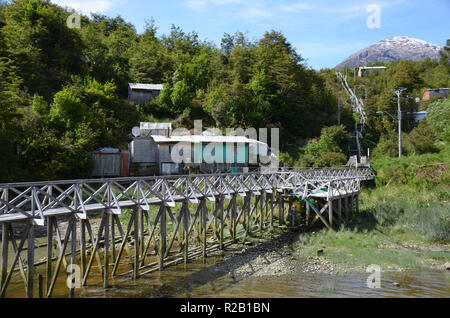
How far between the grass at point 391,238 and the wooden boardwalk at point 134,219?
1650 mm

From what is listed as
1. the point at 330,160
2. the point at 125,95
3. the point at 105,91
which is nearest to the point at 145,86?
the point at 125,95

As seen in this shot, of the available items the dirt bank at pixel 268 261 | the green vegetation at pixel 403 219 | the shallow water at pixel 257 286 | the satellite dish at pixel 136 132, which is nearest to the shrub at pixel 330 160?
the green vegetation at pixel 403 219

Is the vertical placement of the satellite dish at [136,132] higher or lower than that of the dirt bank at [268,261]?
higher

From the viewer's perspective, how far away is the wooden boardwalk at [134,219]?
423 inches

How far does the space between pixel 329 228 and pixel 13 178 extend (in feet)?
64.1

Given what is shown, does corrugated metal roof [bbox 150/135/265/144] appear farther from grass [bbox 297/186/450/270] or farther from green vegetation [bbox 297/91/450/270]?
grass [bbox 297/186/450/270]

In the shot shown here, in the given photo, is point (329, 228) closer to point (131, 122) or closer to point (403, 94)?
point (131, 122)

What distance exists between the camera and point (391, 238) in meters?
18.8

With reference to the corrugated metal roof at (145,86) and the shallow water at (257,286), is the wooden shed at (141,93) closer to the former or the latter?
the corrugated metal roof at (145,86)

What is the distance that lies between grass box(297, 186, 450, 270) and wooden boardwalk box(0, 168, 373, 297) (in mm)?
1650

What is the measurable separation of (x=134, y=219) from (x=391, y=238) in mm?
13500

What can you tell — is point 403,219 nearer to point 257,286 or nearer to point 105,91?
point 257,286

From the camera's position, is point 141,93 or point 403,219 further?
point 141,93
